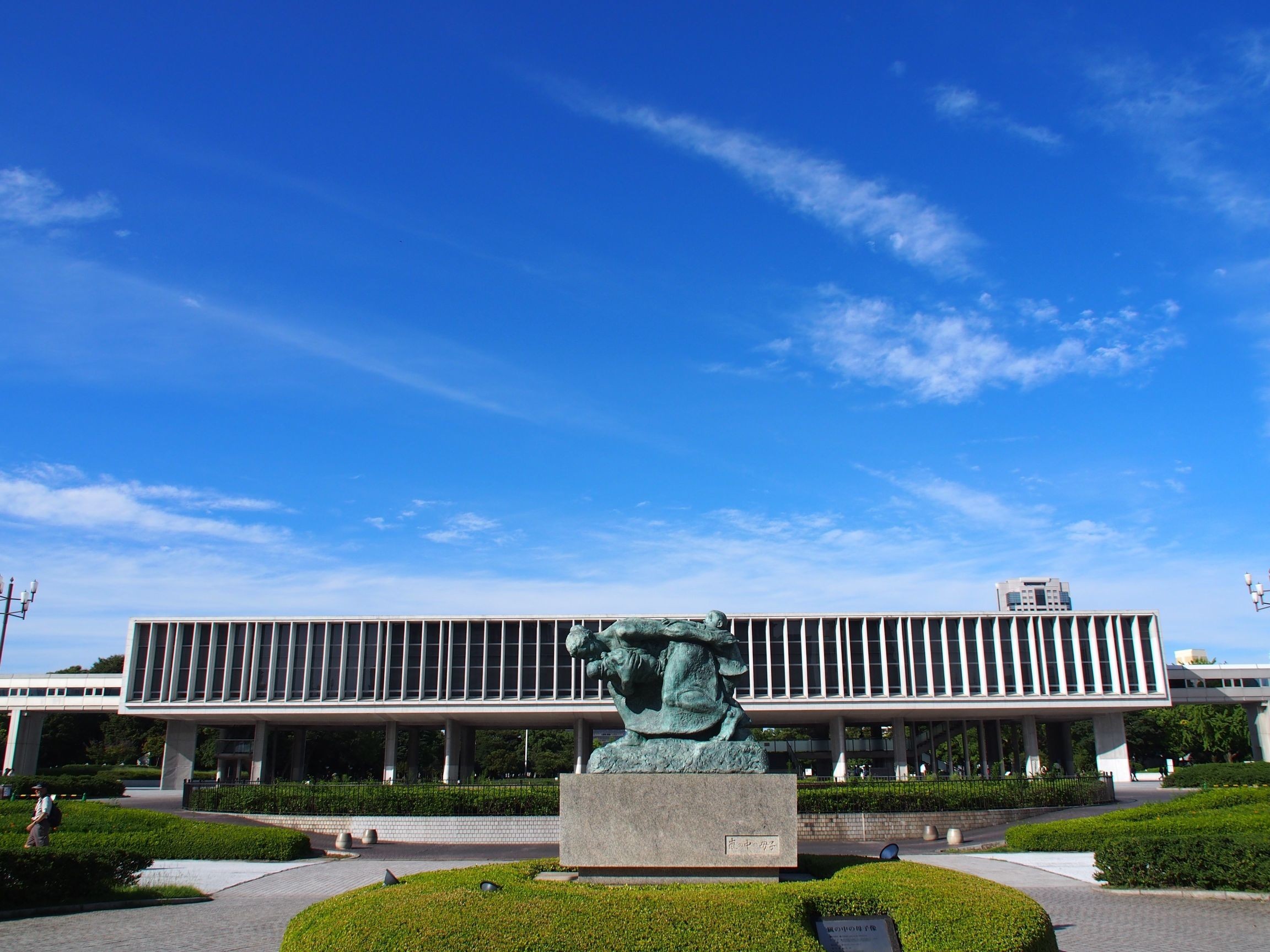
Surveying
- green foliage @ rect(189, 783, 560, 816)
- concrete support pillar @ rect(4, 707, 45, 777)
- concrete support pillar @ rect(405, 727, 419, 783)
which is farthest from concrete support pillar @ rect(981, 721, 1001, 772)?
A: concrete support pillar @ rect(4, 707, 45, 777)

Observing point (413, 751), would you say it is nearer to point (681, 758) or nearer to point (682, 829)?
point (681, 758)

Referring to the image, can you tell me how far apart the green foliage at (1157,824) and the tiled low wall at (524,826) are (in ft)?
13.7

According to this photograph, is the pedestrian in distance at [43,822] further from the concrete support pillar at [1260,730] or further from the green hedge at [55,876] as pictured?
the concrete support pillar at [1260,730]

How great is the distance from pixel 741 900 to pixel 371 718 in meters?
47.9

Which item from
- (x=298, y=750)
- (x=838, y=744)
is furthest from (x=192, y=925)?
(x=298, y=750)

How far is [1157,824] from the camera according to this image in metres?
19.0

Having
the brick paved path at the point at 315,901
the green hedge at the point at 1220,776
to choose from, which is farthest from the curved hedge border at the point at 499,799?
the green hedge at the point at 1220,776

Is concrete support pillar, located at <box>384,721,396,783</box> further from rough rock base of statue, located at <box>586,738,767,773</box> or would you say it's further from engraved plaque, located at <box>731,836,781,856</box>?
engraved plaque, located at <box>731,836,781,856</box>

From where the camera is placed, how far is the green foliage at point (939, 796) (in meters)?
25.7

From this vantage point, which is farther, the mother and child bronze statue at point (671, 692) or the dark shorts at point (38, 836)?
the dark shorts at point (38, 836)

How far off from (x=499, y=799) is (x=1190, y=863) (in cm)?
1753

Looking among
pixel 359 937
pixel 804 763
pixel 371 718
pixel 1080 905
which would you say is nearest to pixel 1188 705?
pixel 804 763

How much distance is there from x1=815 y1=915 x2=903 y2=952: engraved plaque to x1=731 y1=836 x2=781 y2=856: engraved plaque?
4.76 feet

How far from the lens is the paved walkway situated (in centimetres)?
1077
